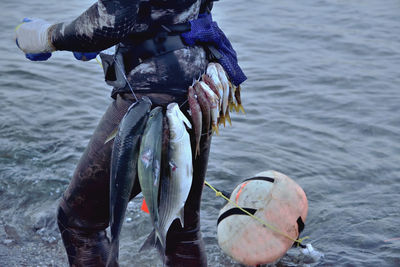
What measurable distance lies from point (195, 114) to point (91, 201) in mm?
752

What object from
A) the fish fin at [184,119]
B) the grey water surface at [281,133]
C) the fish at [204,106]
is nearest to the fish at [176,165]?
the fish fin at [184,119]

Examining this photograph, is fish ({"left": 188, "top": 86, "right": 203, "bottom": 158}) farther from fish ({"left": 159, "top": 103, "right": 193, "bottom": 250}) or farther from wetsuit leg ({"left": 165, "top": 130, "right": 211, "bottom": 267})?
wetsuit leg ({"left": 165, "top": 130, "right": 211, "bottom": 267})

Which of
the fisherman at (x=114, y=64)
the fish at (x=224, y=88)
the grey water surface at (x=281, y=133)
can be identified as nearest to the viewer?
the fisherman at (x=114, y=64)

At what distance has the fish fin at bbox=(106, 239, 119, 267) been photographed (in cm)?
281

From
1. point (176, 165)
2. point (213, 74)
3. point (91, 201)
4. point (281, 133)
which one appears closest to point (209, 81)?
point (213, 74)

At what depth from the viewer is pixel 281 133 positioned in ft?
23.6

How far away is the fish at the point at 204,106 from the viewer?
113 inches

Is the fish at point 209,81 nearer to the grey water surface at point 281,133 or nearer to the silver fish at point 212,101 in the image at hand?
the silver fish at point 212,101

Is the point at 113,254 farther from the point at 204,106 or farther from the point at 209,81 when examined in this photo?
the point at 209,81

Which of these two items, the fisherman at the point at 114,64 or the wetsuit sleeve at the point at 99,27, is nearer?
the wetsuit sleeve at the point at 99,27

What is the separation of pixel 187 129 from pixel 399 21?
1008cm

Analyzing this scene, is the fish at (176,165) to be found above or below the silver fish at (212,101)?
below

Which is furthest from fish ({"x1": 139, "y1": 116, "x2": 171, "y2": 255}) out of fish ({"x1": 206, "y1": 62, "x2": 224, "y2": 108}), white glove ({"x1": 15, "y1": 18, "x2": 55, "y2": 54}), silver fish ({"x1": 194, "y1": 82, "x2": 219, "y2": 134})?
white glove ({"x1": 15, "y1": 18, "x2": 55, "y2": 54})

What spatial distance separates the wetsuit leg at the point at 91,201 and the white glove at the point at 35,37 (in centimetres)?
47
